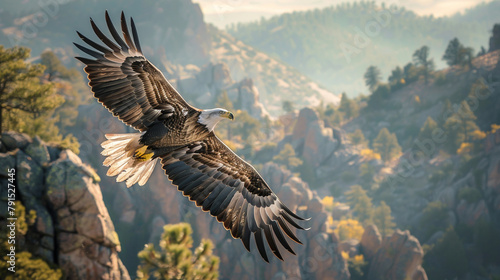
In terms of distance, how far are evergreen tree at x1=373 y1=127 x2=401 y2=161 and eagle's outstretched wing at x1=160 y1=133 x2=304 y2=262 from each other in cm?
7589

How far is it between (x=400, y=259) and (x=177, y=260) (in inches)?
1352

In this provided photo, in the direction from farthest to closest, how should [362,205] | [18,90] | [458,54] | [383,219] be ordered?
1. [458,54]
2. [362,205]
3. [383,219]
4. [18,90]

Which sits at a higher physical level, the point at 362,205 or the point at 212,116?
the point at 212,116

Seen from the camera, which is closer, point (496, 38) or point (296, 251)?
point (296, 251)

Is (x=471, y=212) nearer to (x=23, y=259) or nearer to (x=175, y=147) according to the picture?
(x=23, y=259)

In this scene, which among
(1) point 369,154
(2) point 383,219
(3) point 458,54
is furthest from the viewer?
(3) point 458,54

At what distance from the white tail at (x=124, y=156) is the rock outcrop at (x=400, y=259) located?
4123 cm

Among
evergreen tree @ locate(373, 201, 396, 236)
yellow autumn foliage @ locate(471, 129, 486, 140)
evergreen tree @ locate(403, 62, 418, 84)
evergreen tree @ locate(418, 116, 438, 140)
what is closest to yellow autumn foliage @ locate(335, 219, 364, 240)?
evergreen tree @ locate(373, 201, 396, 236)

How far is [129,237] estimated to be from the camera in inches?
1896

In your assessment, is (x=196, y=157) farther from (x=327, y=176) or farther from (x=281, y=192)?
(x=327, y=176)

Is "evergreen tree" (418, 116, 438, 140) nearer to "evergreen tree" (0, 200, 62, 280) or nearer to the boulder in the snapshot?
the boulder

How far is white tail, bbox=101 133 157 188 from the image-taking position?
8133 millimetres

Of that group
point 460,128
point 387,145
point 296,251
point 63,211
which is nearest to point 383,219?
point 387,145

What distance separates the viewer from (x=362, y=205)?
218 ft
